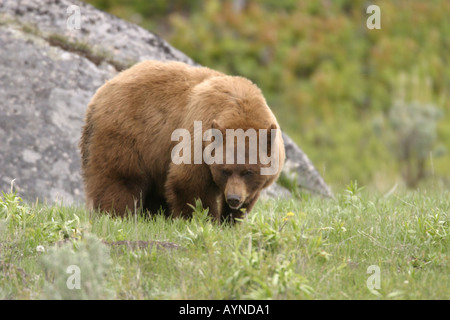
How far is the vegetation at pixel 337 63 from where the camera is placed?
14352 mm

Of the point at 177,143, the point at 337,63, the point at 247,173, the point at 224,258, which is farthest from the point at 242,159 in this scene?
the point at 337,63

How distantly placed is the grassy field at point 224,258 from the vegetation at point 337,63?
871 cm

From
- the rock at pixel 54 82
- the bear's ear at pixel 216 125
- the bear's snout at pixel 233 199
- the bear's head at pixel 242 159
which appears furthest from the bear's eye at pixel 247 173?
the rock at pixel 54 82

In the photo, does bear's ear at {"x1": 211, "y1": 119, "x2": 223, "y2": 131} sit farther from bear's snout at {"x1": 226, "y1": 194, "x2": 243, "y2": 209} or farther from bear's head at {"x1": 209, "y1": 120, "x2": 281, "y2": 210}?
bear's snout at {"x1": 226, "y1": 194, "x2": 243, "y2": 209}

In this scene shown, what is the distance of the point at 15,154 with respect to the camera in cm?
743

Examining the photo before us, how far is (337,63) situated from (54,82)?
968 centimetres

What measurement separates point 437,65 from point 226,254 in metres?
13.2

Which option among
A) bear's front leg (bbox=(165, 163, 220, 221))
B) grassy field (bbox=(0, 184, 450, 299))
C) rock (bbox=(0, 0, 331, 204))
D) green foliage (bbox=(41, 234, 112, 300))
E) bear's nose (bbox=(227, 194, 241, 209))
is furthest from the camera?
rock (bbox=(0, 0, 331, 204))

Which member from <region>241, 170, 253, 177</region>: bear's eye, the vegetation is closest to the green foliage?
<region>241, 170, 253, 177</region>: bear's eye

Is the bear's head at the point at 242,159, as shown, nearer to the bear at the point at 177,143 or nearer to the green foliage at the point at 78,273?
the bear at the point at 177,143

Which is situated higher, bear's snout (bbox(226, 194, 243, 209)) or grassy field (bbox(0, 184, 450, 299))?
bear's snout (bbox(226, 194, 243, 209))

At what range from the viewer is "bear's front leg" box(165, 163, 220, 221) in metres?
5.56

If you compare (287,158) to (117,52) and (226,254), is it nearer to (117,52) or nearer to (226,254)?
(117,52)

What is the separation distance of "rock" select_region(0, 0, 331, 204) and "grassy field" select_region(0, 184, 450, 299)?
6.53 ft
